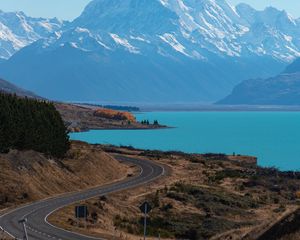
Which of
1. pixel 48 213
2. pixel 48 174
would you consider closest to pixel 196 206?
pixel 48 174

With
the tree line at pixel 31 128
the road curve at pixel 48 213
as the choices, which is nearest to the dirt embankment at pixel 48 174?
the tree line at pixel 31 128

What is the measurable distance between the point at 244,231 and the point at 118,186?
32.2 meters

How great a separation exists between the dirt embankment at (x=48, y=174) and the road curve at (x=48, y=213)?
100 inches

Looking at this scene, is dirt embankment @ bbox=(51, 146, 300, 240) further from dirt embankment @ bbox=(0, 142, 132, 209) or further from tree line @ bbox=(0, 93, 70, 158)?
tree line @ bbox=(0, 93, 70, 158)

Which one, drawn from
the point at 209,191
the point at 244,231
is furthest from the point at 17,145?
the point at 244,231

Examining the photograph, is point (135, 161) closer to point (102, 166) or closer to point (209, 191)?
point (102, 166)

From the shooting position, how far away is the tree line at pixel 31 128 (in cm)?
8438

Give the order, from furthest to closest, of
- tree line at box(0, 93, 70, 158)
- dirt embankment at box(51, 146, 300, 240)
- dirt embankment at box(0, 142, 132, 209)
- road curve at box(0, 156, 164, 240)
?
tree line at box(0, 93, 70, 158), dirt embankment at box(0, 142, 132, 209), dirt embankment at box(51, 146, 300, 240), road curve at box(0, 156, 164, 240)

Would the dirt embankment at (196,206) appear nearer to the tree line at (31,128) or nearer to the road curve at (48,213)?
the road curve at (48,213)

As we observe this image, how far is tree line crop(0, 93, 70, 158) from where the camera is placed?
8438 centimetres

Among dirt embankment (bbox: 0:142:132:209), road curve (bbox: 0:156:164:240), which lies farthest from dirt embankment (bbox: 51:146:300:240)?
dirt embankment (bbox: 0:142:132:209)

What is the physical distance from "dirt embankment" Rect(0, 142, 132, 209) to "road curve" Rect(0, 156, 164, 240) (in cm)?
254

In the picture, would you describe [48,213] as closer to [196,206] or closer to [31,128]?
[196,206]

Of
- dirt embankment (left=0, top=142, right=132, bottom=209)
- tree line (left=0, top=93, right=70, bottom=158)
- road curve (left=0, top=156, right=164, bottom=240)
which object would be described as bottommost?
road curve (left=0, top=156, right=164, bottom=240)
